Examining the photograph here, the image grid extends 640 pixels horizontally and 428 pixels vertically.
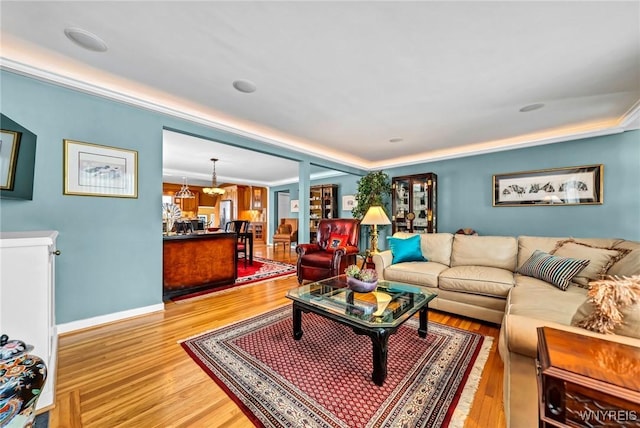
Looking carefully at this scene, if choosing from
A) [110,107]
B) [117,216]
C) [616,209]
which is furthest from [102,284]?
[616,209]

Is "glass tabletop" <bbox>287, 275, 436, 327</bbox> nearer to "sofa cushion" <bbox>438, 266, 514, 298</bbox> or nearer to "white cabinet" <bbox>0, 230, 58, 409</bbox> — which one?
"sofa cushion" <bbox>438, 266, 514, 298</bbox>

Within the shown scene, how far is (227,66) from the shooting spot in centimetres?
216

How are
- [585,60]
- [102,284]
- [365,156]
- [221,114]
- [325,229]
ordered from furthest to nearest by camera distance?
[365,156] → [325,229] → [221,114] → [102,284] → [585,60]

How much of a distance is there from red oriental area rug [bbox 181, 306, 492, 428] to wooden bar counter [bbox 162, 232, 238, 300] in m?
1.35

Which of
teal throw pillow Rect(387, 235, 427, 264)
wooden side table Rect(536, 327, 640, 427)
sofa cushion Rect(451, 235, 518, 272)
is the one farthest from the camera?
teal throw pillow Rect(387, 235, 427, 264)

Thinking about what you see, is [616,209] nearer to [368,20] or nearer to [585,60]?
[585,60]

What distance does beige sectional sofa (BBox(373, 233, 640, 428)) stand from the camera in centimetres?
115

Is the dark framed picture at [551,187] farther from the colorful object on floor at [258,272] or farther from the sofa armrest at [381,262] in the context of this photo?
the colorful object on floor at [258,272]

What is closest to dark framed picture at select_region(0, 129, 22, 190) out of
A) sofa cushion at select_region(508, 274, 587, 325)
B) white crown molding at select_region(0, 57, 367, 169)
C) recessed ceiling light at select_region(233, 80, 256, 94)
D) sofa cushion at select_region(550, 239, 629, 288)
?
white crown molding at select_region(0, 57, 367, 169)

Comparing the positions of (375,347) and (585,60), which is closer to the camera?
(375,347)

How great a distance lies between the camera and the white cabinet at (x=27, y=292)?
4.36 feet

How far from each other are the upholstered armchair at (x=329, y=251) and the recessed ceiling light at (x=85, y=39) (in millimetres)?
3074

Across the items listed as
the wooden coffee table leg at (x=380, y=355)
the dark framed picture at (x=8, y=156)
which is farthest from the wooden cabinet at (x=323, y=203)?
the dark framed picture at (x=8, y=156)

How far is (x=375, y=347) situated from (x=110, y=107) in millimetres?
3353
